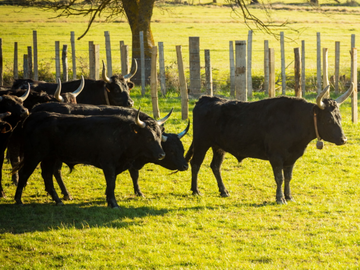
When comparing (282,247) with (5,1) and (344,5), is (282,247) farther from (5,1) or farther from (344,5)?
(344,5)

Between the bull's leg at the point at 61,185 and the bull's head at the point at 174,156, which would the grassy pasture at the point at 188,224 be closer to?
the bull's leg at the point at 61,185

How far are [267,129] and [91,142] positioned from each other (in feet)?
10.0

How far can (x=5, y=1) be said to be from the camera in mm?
40781

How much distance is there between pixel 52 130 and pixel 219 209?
3.08 meters

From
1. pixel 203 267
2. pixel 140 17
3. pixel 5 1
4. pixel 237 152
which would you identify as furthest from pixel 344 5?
pixel 203 267

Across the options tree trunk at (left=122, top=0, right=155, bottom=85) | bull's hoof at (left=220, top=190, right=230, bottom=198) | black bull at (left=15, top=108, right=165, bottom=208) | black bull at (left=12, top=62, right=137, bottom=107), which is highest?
tree trunk at (left=122, top=0, right=155, bottom=85)

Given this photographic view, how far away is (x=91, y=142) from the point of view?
8.45m

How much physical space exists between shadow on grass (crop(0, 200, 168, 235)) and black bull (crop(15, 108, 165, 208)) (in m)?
0.29

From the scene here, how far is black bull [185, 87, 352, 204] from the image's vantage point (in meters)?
8.57

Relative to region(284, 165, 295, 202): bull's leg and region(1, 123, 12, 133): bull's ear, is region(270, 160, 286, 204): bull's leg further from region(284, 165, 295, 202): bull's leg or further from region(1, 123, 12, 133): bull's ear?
region(1, 123, 12, 133): bull's ear

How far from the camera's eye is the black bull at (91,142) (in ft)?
27.7

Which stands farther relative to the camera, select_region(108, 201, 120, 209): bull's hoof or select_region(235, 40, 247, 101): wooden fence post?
select_region(235, 40, 247, 101): wooden fence post

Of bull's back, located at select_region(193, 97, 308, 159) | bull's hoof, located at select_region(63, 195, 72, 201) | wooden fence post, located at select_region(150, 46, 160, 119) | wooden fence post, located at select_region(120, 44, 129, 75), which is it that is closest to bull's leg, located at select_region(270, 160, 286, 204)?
bull's back, located at select_region(193, 97, 308, 159)

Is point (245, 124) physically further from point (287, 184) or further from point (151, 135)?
point (151, 135)
